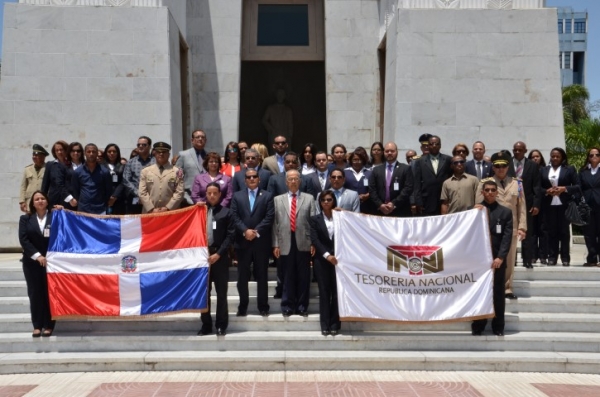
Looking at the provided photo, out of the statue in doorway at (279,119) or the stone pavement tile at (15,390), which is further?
the statue in doorway at (279,119)

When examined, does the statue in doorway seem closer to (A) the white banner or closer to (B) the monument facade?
(B) the monument facade

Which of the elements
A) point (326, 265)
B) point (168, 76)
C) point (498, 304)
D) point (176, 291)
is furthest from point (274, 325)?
point (168, 76)

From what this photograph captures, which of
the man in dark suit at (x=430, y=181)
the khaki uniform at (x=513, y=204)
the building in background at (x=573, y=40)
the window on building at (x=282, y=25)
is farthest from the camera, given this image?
the building in background at (x=573, y=40)

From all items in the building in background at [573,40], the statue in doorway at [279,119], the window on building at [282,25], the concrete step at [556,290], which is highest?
the building in background at [573,40]

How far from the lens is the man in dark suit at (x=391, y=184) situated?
30.1ft

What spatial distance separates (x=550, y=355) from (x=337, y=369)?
2.62m

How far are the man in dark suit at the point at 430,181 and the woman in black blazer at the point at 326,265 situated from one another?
1.82 meters

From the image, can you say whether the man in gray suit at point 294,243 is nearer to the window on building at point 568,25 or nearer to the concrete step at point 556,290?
the concrete step at point 556,290

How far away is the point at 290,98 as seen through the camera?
21.6m

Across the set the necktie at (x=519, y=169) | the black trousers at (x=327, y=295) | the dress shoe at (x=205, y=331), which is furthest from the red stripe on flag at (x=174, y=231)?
the necktie at (x=519, y=169)

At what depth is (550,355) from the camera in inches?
302

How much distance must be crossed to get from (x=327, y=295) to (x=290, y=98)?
1437cm

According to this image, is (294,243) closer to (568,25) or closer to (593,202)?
(593,202)

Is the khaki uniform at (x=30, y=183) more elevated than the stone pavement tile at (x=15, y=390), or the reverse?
the khaki uniform at (x=30, y=183)
